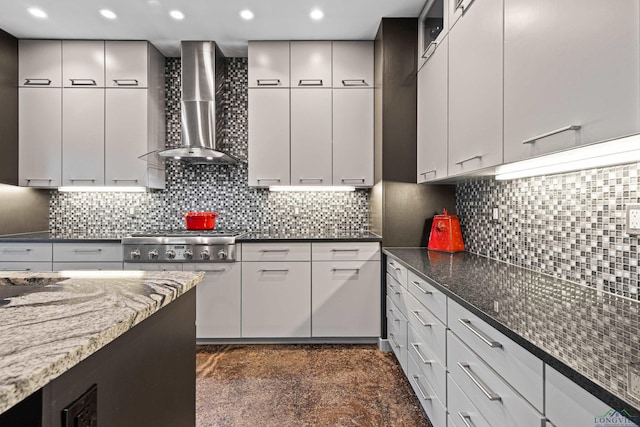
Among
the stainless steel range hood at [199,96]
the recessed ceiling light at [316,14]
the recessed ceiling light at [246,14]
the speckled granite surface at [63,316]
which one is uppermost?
the recessed ceiling light at [246,14]

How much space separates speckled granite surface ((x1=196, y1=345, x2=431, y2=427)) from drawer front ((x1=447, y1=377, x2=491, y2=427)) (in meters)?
0.52

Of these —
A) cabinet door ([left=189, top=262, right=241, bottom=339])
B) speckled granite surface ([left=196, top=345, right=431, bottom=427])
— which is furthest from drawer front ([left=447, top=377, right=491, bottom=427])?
cabinet door ([left=189, top=262, right=241, bottom=339])

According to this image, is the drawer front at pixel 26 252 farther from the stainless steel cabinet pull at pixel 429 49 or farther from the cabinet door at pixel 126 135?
the stainless steel cabinet pull at pixel 429 49

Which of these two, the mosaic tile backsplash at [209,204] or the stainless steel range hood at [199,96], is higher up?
the stainless steel range hood at [199,96]

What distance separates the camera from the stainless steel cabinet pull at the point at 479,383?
1.09 metres

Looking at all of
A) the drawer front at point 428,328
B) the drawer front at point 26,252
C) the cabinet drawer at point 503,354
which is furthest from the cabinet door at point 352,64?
the drawer front at point 26,252

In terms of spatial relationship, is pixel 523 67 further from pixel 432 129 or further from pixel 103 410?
pixel 103 410

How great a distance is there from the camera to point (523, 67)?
135 centimetres

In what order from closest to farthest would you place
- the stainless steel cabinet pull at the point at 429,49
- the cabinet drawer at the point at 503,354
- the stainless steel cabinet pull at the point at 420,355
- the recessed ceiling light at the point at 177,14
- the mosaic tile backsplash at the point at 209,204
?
the cabinet drawer at the point at 503,354 < the stainless steel cabinet pull at the point at 420,355 < the stainless steel cabinet pull at the point at 429,49 < the recessed ceiling light at the point at 177,14 < the mosaic tile backsplash at the point at 209,204

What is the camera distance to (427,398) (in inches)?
70.2

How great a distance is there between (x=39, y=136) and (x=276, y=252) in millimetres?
2384

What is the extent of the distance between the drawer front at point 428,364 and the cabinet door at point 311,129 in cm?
155

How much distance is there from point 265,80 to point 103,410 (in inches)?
113

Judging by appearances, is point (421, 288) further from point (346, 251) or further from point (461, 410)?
point (346, 251)
